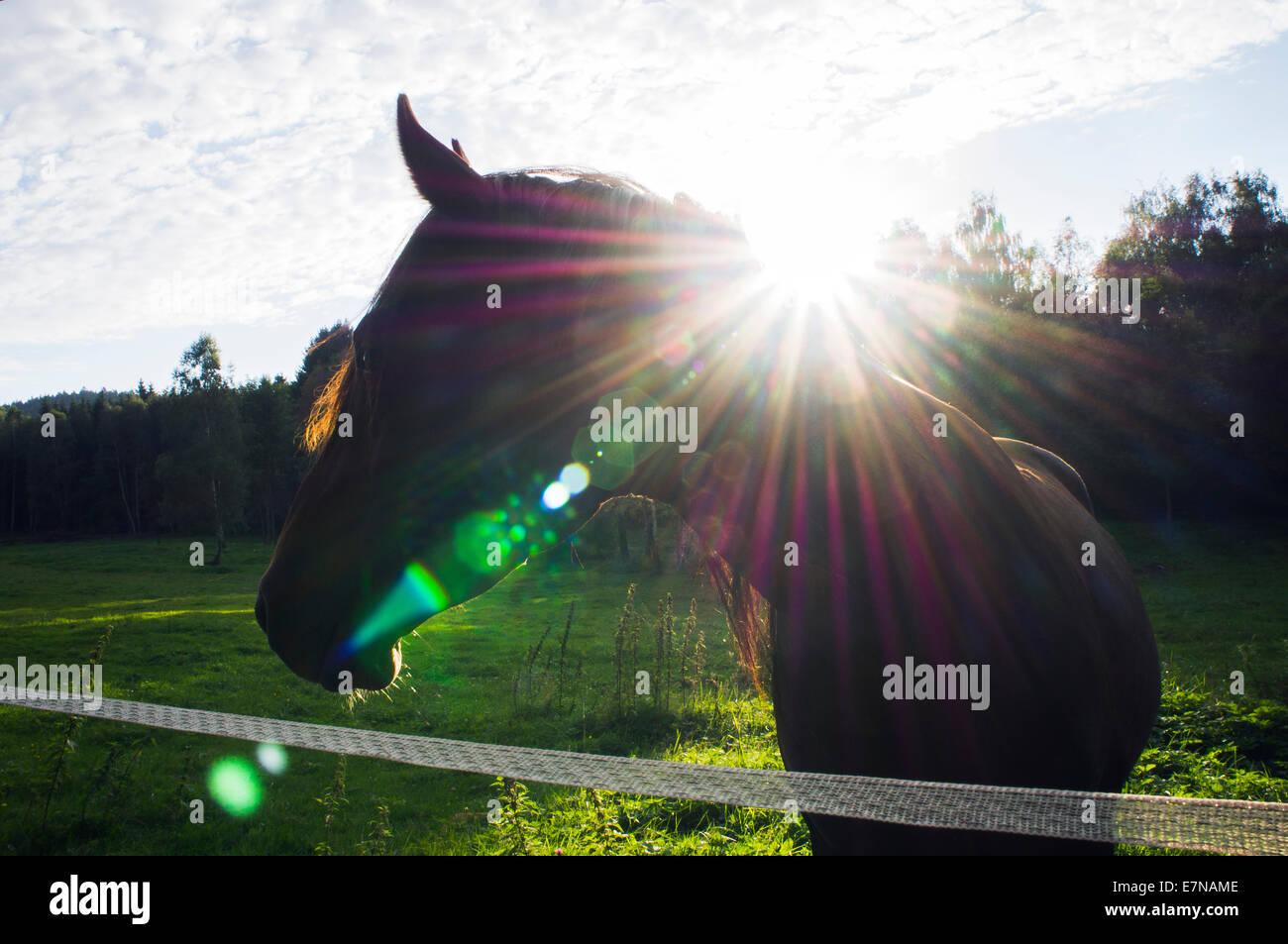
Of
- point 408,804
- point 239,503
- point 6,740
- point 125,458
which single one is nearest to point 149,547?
point 239,503

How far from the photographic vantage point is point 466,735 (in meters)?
8.68

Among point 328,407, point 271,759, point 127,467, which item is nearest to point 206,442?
point 271,759

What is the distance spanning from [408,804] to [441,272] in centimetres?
613

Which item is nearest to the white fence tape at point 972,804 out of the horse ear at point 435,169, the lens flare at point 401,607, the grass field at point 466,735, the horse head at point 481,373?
the lens flare at point 401,607

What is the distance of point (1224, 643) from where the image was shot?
1192 cm

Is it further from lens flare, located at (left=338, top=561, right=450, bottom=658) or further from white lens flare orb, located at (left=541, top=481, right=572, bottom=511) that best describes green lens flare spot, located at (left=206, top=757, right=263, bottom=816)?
white lens flare orb, located at (left=541, top=481, right=572, bottom=511)

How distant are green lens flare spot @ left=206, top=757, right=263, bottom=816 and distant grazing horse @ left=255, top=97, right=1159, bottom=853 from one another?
605 cm

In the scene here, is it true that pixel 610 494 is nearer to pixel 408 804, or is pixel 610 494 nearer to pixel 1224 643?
pixel 408 804

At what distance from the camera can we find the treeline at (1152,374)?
2598 cm

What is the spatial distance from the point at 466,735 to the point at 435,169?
8.02 m

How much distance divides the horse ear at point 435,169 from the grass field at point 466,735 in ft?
5.47

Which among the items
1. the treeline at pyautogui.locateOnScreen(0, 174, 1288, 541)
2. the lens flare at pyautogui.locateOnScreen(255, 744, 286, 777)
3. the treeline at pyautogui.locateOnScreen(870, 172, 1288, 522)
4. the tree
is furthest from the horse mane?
the tree

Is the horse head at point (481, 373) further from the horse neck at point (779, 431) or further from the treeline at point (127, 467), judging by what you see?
the treeline at point (127, 467)

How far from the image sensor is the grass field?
5.45 meters
